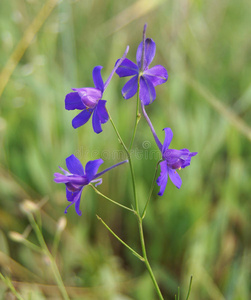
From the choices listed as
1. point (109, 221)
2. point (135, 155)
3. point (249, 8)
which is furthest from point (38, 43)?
point (249, 8)

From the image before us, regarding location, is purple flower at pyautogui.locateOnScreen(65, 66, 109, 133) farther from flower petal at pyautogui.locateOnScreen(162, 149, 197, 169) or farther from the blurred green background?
the blurred green background

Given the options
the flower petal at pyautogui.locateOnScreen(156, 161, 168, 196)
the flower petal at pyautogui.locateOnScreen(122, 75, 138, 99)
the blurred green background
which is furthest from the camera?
the blurred green background

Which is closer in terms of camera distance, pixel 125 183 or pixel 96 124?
pixel 96 124

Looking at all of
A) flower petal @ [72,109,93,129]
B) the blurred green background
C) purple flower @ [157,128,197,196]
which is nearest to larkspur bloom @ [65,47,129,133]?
flower petal @ [72,109,93,129]

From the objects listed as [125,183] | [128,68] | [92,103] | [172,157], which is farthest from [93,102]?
[125,183]

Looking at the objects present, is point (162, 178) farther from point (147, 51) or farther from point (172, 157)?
point (147, 51)
